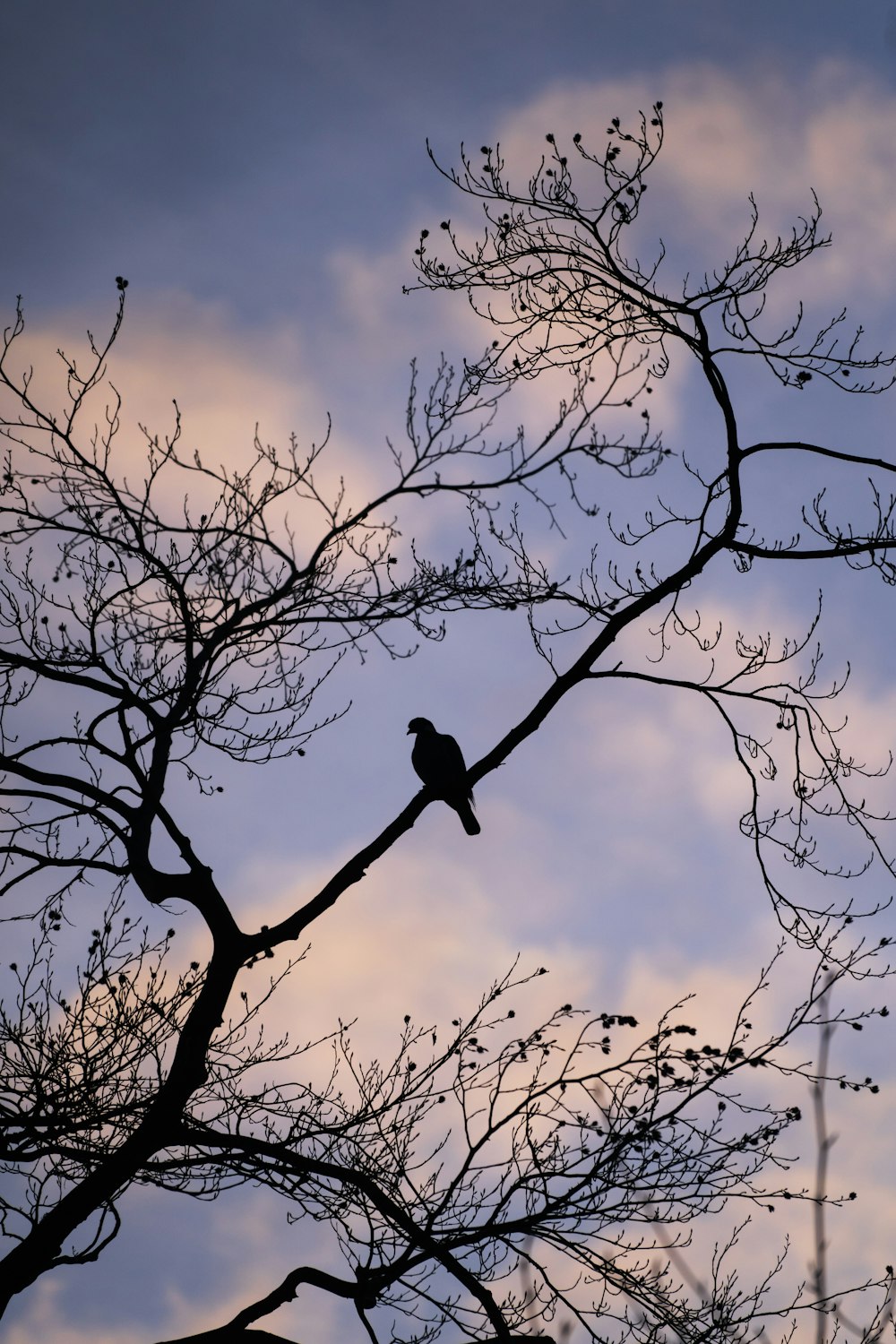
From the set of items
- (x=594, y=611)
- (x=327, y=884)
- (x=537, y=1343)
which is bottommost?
(x=537, y=1343)

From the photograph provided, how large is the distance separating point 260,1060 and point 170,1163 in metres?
0.84

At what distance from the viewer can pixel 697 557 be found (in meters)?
7.09

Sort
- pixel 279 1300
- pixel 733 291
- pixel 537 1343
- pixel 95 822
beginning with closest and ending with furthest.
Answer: pixel 537 1343
pixel 279 1300
pixel 733 291
pixel 95 822

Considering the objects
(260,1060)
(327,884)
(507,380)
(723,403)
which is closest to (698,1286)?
(327,884)

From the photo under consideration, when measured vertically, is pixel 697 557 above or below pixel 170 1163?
above

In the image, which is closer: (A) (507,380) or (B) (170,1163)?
(B) (170,1163)

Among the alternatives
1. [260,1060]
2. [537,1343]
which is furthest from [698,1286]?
[260,1060]

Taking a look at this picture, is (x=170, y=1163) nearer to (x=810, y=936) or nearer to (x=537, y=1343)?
(x=537, y=1343)

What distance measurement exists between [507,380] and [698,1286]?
5.93m

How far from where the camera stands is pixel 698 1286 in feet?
8.72

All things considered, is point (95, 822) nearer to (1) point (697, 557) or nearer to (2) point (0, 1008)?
(2) point (0, 1008)

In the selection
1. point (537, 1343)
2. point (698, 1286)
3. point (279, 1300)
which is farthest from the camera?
point (279, 1300)

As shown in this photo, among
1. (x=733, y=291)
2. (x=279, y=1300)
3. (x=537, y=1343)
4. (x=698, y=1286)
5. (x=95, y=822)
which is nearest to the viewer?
(x=698, y=1286)

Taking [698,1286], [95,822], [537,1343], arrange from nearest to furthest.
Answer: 1. [698,1286]
2. [537,1343]
3. [95,822]
